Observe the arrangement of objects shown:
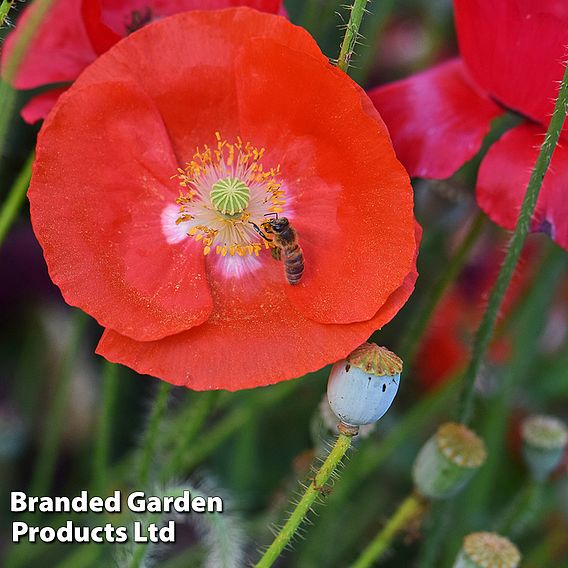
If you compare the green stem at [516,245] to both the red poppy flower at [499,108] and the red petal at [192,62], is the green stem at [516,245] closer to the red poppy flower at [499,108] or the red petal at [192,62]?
the red poppy flower at [499,108]

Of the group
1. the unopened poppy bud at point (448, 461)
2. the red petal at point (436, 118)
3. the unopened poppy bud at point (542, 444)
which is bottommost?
the unopened poppy bud at point (542, 444)

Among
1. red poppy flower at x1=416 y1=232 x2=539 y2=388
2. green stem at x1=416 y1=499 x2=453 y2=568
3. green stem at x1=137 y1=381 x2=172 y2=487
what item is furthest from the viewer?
red poppy flower at x1=416 y1=232 x2=539 y2=388

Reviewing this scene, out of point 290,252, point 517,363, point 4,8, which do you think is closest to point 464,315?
point 517,363

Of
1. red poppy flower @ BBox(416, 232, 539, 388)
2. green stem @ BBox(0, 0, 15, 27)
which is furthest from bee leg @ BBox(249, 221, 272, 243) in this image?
red poppy flower @ BBox(416, 232, 539, 388)

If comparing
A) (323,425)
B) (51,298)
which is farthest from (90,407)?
(323,425)

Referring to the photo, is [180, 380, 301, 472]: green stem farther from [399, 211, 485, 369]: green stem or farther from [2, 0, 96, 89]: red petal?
[2, 0, 96, 89]: red petal

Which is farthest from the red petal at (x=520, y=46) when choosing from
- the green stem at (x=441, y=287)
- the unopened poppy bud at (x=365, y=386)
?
the unopened poppy bud at (x=365, y=386)

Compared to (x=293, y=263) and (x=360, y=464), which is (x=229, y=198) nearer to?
(x=293, y=263)
